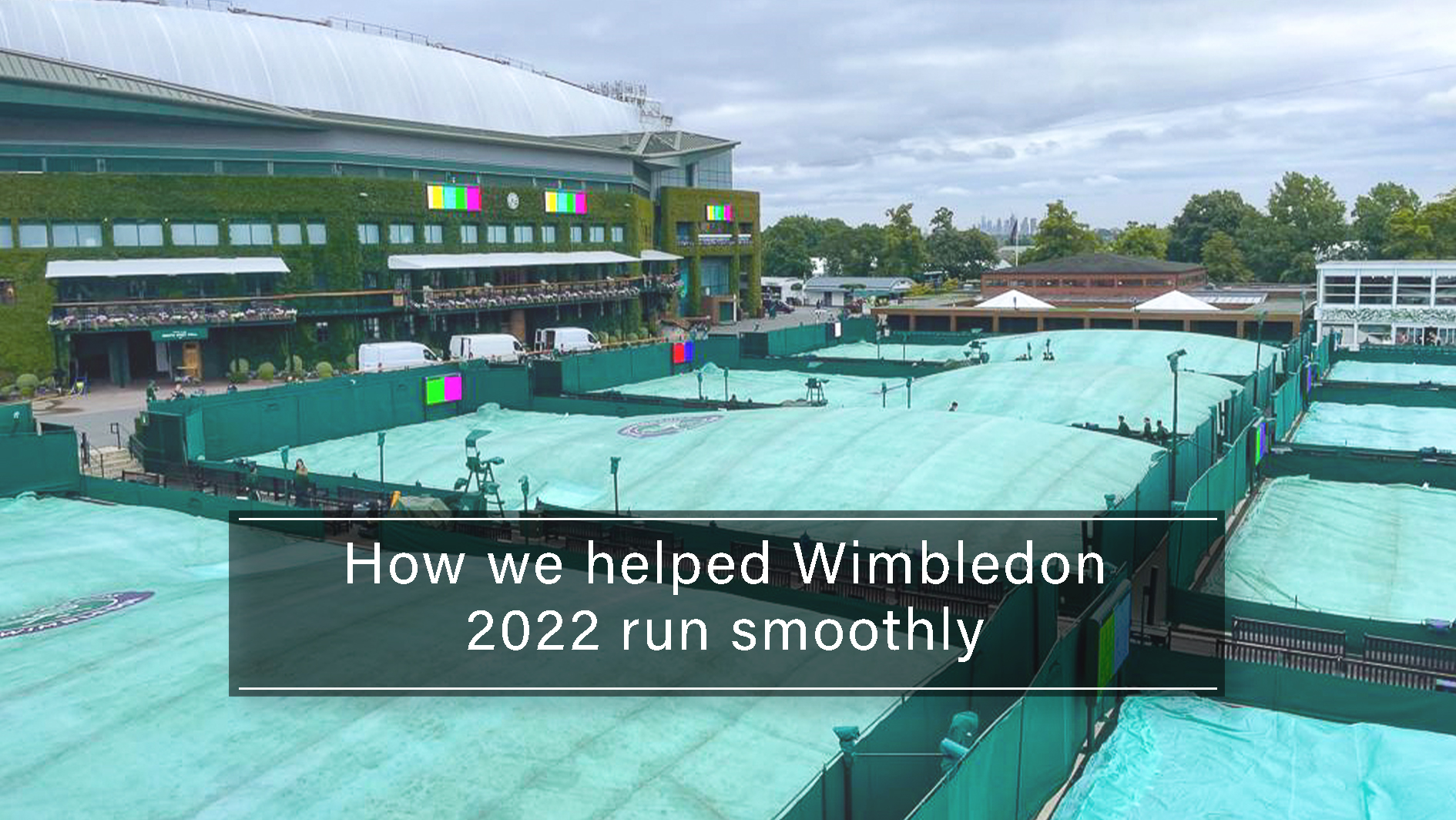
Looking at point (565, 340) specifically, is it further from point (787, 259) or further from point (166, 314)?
point (787, 259)

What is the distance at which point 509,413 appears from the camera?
49906 millimetres

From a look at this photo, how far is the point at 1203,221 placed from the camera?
15500 cm

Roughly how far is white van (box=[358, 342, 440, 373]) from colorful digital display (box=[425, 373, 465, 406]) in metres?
15.5

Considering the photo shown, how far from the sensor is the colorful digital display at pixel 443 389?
159ft

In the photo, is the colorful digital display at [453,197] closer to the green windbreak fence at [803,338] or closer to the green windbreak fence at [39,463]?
the green windbreak fence at [803,338]

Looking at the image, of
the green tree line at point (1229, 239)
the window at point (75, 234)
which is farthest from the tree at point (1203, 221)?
the window at point (75, 234)

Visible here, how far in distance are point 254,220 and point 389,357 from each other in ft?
55.6

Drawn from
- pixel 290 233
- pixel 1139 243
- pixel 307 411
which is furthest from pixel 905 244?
pixel 307 411

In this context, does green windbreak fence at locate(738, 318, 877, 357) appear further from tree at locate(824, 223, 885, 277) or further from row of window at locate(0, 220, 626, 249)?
tree at locate(824, 223, 885, 277)

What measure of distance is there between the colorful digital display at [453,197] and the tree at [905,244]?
88749 millimetres

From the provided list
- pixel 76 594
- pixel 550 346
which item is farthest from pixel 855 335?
pixel 76 594

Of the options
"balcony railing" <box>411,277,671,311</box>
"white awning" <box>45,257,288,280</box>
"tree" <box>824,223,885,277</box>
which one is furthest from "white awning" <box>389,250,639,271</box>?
"tree" <box>824,223,885,277</box>

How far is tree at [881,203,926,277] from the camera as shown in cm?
16350

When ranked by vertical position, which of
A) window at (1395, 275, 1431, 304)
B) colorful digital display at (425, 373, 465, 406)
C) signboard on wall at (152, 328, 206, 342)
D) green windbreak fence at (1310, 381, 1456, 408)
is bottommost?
green windbreak fence at (1310, 381, 1456, 408)
